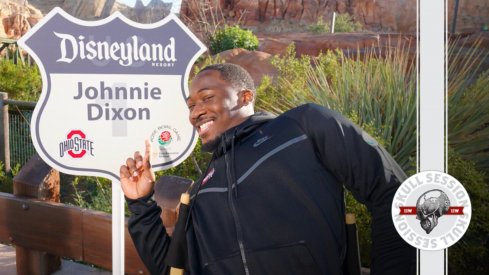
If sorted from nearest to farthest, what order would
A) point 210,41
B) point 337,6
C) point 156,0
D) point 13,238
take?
point 13,238, point 156,0, point 210,41, point 337,6

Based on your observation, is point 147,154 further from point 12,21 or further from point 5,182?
point 12,21

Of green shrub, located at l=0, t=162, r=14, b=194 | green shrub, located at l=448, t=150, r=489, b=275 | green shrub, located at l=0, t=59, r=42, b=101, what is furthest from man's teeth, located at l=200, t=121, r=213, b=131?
green shrub, located at l=0, t=59, r=42, b=101

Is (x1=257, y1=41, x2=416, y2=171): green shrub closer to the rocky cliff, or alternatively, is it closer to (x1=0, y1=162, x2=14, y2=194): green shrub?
(x1=0, y1=162, x2=14, y2=194): green shrub

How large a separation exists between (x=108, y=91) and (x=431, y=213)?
4.85 ft

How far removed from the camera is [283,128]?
1740 millimetres

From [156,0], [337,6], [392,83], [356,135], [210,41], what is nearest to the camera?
[356,135]

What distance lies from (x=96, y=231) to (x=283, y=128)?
1886 millimetres

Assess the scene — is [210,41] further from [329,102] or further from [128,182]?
[128,182]

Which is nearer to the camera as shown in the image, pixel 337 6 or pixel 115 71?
pixel 115 71

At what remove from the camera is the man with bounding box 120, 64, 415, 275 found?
1.63 meters

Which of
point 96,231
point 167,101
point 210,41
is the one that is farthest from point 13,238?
point 210,41

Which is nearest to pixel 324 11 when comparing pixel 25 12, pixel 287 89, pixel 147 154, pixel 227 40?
pixel 25 12

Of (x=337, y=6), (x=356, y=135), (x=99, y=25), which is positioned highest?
(x=337, y=6)

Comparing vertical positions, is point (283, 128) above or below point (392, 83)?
below
